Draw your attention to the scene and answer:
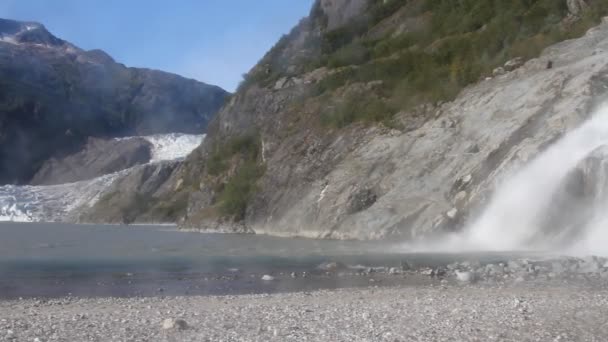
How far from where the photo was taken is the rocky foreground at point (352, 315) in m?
12.5

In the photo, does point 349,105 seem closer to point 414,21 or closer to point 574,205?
point 414,21

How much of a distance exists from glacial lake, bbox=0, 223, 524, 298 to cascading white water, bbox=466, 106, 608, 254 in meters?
4.56

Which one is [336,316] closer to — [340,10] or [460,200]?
[460,200]

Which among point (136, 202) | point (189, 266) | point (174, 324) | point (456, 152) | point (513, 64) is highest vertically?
point (513, 64)

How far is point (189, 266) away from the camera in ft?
97.2

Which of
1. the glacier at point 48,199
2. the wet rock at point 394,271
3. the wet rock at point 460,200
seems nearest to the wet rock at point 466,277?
the wet rock at point 394,271

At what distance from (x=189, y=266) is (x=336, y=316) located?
52.1 feet

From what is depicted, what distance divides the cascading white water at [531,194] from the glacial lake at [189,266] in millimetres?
4557

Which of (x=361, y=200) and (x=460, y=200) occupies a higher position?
(x=460, y=200)

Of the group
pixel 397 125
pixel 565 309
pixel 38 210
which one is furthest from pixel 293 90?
pixel 38 210

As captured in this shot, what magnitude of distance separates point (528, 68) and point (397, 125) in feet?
31.6

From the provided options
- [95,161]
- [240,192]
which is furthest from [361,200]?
[95,161]

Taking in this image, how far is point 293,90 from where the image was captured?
6881 centimetres

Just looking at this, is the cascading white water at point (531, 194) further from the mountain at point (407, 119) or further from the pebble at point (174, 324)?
the pebble at point (174, 324)
